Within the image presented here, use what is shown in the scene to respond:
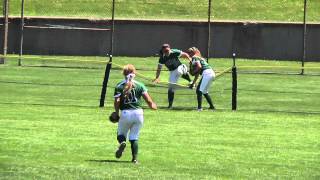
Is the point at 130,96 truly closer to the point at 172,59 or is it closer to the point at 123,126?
the point at 123,126

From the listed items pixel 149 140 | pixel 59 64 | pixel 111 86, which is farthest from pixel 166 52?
pixel 59 64

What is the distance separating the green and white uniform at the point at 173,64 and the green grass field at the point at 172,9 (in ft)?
69.6

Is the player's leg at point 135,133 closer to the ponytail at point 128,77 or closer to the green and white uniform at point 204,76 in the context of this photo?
the ponytail at point 128,77

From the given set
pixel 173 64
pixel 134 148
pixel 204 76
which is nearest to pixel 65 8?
pixel 173 64

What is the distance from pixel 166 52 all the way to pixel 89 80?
671 cm

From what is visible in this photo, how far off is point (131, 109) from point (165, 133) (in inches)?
162

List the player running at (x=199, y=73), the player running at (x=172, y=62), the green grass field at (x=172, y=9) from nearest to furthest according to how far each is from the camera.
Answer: the player running at (x=199, y=73) < the player running at (x=172, y=62) < the green grass field at (x=172, y=9)

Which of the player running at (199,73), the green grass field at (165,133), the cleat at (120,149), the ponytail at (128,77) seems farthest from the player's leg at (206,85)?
the cleat at (120,149)

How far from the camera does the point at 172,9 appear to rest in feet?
160

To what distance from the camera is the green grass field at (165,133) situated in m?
14.4

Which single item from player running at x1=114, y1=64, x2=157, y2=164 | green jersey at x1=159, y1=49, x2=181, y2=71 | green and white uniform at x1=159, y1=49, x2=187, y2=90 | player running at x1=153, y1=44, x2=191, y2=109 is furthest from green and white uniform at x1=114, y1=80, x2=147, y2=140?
green jersey at x1=159, y1=49, x2=181, y2=71

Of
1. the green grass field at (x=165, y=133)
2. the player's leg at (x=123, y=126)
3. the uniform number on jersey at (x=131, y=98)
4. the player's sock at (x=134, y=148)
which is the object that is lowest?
the green grass field at (x=165, y=133)

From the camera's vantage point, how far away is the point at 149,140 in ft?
58.7

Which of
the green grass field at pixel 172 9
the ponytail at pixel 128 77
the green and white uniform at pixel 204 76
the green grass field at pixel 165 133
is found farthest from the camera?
the green grass field at pixel 172 9
